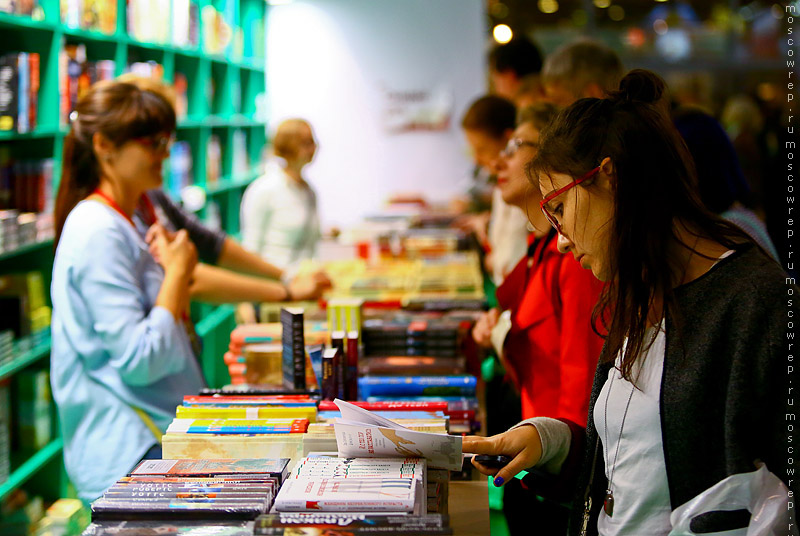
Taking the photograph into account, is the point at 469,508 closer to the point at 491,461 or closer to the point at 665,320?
the point at 491,461

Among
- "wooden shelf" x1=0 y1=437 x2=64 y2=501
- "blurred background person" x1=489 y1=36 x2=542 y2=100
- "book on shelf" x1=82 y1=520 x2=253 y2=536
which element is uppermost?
"blurred background person" x1=489 y1=36 x2=542 y2=100

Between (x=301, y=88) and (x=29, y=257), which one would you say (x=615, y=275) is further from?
(x=301, y=88)

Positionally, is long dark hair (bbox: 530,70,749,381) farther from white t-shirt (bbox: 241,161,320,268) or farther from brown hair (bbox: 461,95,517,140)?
white t-shirt (bbox: 241,161,320,268)

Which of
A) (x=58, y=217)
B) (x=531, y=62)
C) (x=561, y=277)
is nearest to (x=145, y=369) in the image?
(x=58, y=217)

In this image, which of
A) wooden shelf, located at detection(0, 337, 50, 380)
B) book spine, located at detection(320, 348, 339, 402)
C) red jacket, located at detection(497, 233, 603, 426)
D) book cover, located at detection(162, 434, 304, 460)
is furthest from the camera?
wooden shelf, located at detection(0, 337, 50, 380)

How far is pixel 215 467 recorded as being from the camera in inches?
63.8

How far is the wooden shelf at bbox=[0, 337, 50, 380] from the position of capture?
332 centimetres

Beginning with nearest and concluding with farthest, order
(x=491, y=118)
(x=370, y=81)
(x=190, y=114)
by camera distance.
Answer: (x=491, y=118) < (x=190, y=114) < (x=370, y=81)

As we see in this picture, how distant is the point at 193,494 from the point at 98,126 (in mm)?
1396

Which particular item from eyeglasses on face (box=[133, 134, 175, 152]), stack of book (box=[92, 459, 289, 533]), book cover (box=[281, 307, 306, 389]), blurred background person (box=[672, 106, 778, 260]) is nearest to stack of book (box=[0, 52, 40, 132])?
eyeglasses on face (box=[133, 134, 175, 152])

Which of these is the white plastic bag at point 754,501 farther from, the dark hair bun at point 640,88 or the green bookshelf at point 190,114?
the green bookshelf at point 190,114

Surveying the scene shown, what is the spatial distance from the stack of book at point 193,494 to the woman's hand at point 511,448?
0.38 m

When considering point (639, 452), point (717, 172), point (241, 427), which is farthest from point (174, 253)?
point (717, 172)

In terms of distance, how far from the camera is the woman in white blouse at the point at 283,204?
541cm
